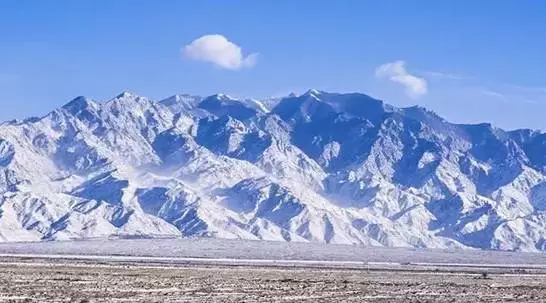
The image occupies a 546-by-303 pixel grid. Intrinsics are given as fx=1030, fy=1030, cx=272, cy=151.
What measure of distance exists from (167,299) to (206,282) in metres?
17.8

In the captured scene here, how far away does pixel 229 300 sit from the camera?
48281 mm

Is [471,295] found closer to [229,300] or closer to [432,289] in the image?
[432,289]

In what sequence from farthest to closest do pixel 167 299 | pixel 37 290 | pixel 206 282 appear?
pixel 206 282 < pixel 37 290 < pixel 167 299

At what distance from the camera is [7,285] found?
178 feet

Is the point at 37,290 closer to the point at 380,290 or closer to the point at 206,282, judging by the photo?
the point at 206,282

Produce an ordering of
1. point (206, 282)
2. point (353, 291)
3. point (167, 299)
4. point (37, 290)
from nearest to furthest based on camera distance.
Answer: point (167, 299)
point (37, 290)
point (353, 291)
point (206, 282)

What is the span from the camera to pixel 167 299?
47.6 metres

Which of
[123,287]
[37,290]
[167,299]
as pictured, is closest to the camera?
[167,299]

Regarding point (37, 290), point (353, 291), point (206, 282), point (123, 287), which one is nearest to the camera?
point (37, 290)

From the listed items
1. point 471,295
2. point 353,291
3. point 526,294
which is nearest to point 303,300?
point 353,291

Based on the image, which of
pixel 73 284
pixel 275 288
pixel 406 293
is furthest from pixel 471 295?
pixel 73 284

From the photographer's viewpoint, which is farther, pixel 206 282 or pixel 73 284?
pixel 206 282

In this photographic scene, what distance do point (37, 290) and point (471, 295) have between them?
24783 mm

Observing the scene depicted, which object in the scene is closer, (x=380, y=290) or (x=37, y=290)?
(x=37, y=290)
